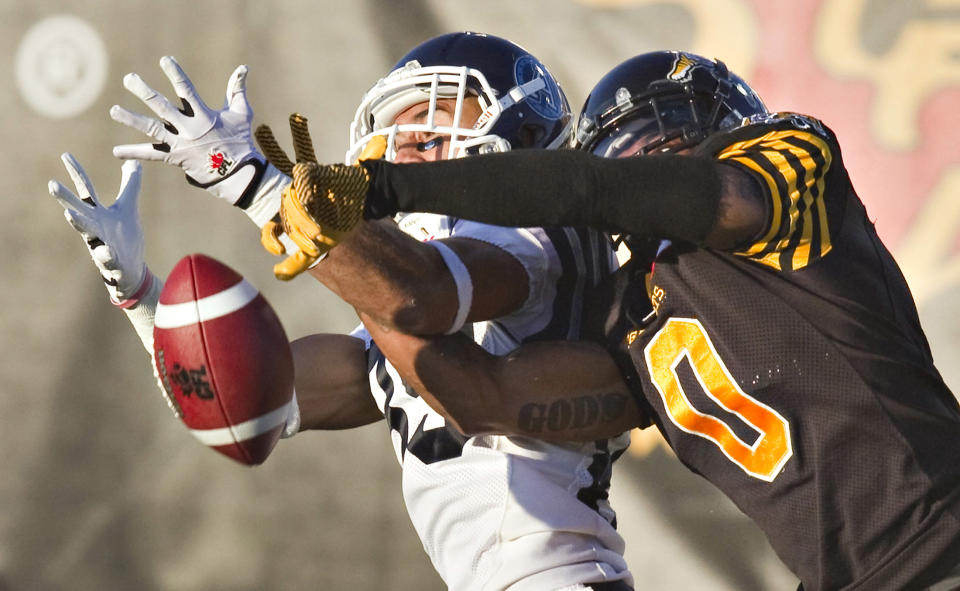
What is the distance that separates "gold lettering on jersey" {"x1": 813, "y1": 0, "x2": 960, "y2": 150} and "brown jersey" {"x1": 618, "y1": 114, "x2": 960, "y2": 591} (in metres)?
1.47

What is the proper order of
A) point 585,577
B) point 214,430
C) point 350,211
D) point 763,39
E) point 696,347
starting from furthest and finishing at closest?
point 763,39 → point 585,577 → point 696,347 → point 214,430 → point 350,211

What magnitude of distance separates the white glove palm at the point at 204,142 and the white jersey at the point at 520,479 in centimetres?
55

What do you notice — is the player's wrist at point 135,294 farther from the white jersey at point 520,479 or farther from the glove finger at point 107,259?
the white jersey at point 520,479

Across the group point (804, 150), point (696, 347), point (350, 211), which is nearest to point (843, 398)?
point (696, 347)

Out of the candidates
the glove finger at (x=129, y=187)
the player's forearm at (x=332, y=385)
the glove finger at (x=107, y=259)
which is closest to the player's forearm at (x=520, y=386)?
the player's forearm at (x=332, y=385)

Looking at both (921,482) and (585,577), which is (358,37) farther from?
(921,482)

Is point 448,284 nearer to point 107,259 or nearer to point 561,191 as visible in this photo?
point 561,191

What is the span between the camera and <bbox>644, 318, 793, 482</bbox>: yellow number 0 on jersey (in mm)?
2080

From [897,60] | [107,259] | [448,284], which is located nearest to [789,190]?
[448,284]

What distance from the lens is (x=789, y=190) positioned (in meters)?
1.92

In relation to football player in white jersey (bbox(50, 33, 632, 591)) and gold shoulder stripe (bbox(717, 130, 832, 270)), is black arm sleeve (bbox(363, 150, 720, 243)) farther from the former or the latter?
football player in white jersey (bbox(50, 33, 632, 591))

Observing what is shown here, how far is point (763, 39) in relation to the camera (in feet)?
11.9

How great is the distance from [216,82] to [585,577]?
253 cm

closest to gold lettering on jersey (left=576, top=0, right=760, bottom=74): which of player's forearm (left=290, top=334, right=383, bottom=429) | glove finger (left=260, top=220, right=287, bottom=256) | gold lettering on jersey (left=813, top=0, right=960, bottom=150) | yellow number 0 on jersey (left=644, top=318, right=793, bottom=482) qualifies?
gold lettering on jersey (left=813, top=0, right=960, bottom=150)
